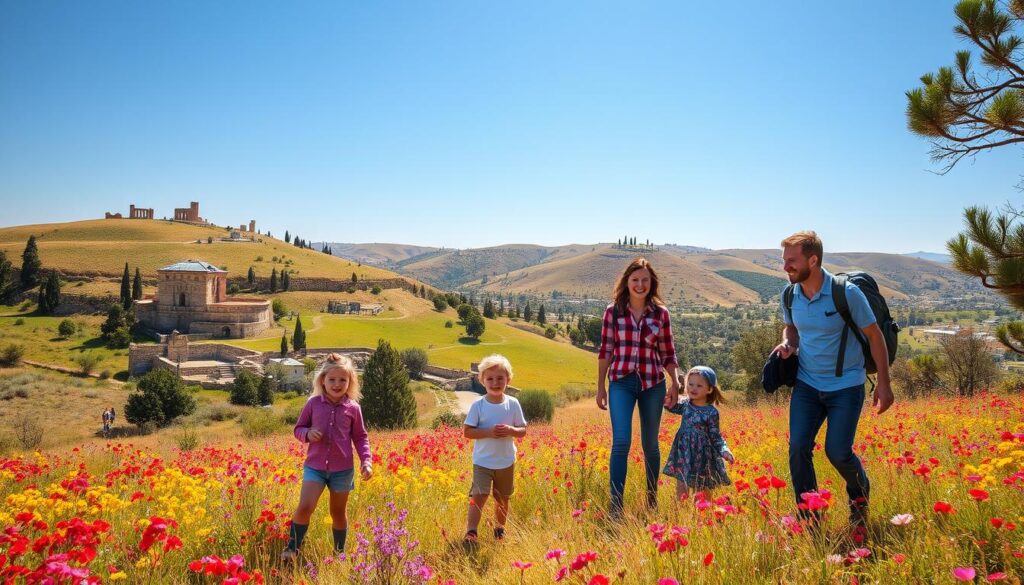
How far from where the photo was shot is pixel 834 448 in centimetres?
357

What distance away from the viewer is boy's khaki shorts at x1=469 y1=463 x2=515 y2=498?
438 centimetres

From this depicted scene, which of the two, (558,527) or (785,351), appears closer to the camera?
(558,527)

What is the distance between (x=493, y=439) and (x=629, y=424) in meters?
1.17

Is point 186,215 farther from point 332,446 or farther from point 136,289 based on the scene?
point 332,446

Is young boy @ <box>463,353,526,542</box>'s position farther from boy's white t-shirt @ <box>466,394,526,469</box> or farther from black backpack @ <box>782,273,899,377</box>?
black backpack @ <box>782,273,899,377</box>

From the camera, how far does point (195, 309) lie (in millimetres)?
62594

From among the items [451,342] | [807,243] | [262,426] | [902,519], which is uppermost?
[807,243]

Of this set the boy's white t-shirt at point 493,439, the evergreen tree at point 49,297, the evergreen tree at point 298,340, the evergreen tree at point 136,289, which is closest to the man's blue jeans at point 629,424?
the boy's white t-shirt at point 493,439

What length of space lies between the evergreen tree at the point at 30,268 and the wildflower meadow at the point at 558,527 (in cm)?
8935

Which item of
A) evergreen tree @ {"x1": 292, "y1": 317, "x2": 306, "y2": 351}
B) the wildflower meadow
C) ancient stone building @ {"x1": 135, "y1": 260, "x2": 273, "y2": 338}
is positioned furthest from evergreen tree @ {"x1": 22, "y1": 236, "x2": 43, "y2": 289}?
the wildflower meadow

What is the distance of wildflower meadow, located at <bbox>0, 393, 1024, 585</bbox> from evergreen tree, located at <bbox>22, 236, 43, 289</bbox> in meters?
89.4

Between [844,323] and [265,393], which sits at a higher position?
[844,323]

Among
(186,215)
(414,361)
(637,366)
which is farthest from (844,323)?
(186,215)

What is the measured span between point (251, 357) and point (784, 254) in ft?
180
